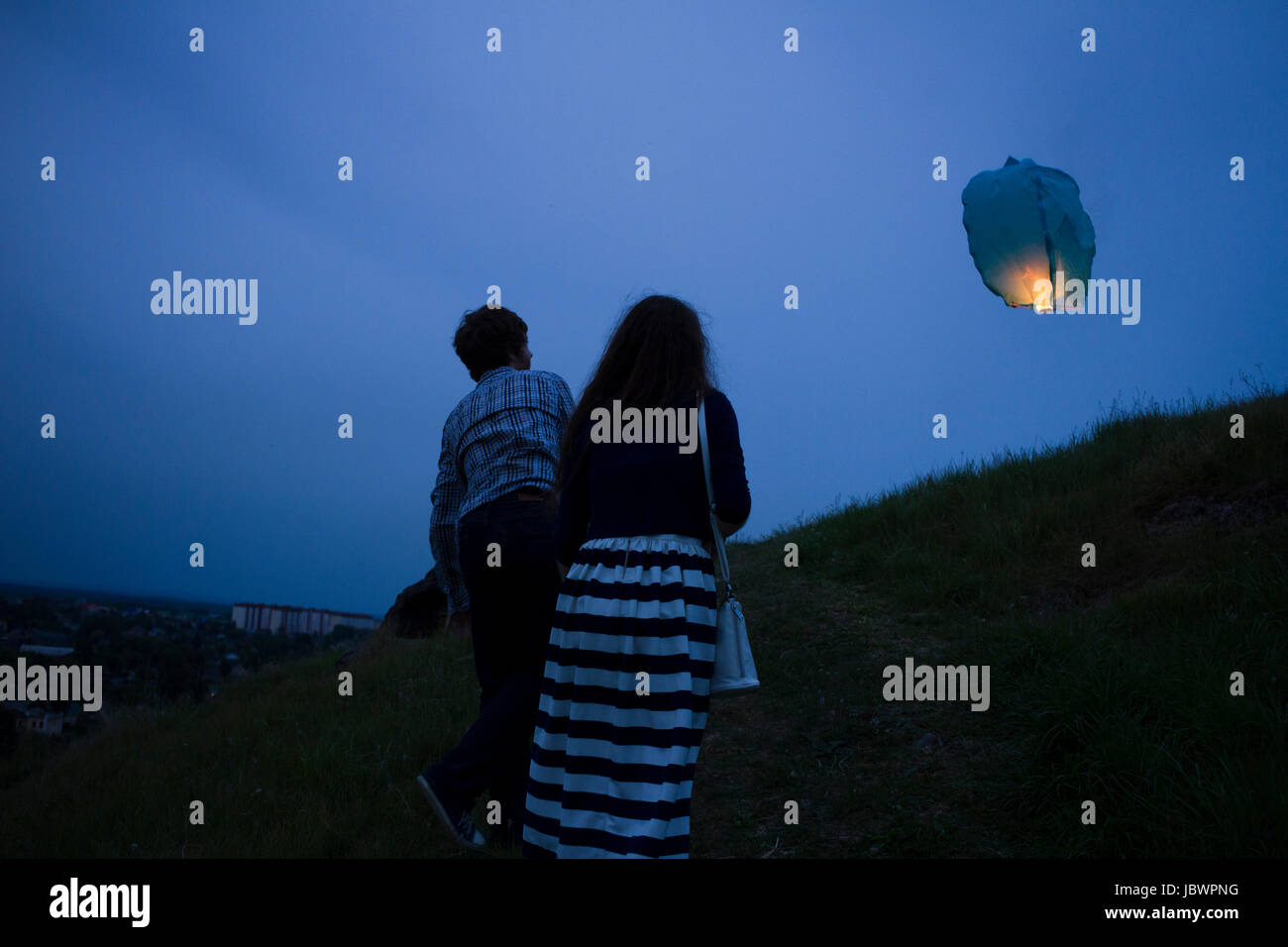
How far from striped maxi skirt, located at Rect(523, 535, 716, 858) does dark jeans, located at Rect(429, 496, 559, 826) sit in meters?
0.63

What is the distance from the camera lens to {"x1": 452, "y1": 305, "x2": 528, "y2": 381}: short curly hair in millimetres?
3635

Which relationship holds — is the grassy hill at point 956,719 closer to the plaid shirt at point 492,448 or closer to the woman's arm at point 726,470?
the plaid shirt at point 492,448

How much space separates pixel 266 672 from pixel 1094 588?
28.8 ft

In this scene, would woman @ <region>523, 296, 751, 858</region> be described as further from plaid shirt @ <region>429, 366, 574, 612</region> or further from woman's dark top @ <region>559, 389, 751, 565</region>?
plaid shirt @ <region>429, 366, 574, 612</region>

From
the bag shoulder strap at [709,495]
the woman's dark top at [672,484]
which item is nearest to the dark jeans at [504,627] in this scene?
the woman's dark top at [672,484]

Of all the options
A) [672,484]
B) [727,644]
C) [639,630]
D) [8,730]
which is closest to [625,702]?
[639,630]

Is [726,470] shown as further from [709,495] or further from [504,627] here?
[504,627]

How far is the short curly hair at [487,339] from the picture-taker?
3.63 meters

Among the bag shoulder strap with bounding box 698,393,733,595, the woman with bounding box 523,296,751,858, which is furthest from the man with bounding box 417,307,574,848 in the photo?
the bag shoulder strap with bounding box 698,393,733,595

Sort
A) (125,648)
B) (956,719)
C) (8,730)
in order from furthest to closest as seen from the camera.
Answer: (125,648) → (8,730) → (956,719)

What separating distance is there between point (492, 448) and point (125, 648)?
7373mm

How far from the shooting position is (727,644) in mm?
2514

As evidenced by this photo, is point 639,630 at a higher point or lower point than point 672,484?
lower
